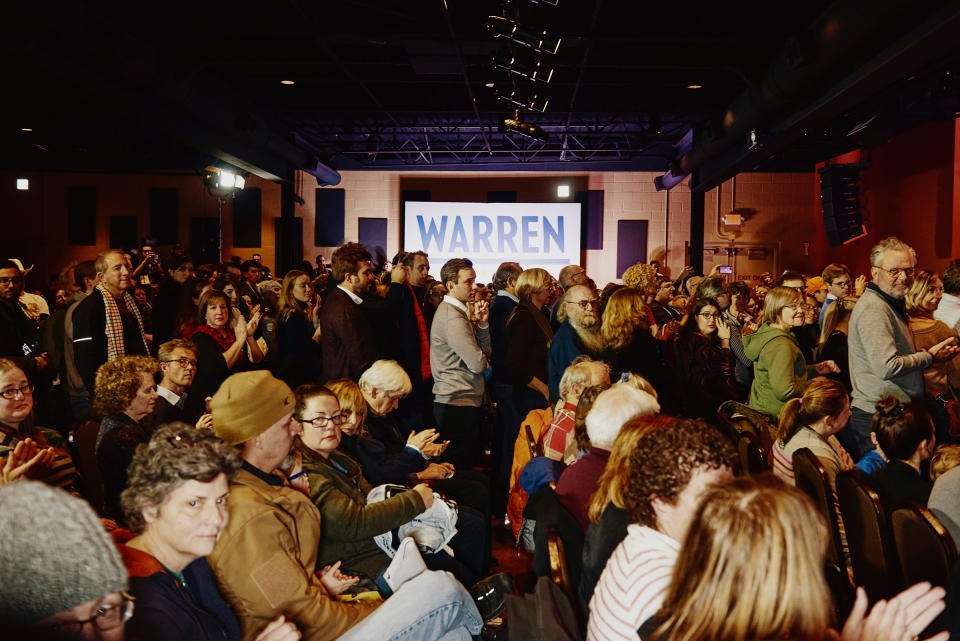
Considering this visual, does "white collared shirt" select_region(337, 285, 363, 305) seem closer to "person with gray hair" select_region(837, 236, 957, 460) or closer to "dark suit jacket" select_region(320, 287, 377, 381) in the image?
"dark suit jacket" select_region(320, 287, 377, 381)

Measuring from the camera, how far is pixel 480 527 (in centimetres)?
302

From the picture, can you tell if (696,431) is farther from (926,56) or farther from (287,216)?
(287,216)

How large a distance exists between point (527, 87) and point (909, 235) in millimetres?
5526

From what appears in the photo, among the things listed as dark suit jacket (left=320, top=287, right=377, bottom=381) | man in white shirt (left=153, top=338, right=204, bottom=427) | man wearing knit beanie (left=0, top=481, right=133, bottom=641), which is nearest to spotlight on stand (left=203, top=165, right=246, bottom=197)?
dark suit jacket (left=320, top=287, right=377, bottom=381)

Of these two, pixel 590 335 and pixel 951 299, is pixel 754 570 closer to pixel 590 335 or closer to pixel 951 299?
pixel 590 335

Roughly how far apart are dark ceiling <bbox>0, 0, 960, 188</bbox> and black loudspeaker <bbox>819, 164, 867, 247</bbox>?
1.46ft

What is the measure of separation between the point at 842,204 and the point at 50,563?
10540 millimetres

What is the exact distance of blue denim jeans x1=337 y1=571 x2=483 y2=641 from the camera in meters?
1.86

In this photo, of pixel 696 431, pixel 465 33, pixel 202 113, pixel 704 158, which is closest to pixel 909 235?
pixel 704 158

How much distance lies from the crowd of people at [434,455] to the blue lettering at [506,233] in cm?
798

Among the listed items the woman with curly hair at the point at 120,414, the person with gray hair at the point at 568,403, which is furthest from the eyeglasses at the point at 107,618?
the person with gray hair at the point at 568,403

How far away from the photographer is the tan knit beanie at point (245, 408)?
2045 millimetres

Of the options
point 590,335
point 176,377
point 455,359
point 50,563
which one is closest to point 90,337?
point 176,377

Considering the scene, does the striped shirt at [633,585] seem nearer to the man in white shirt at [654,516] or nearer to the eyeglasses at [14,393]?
the man in white shirt at [654,516]
